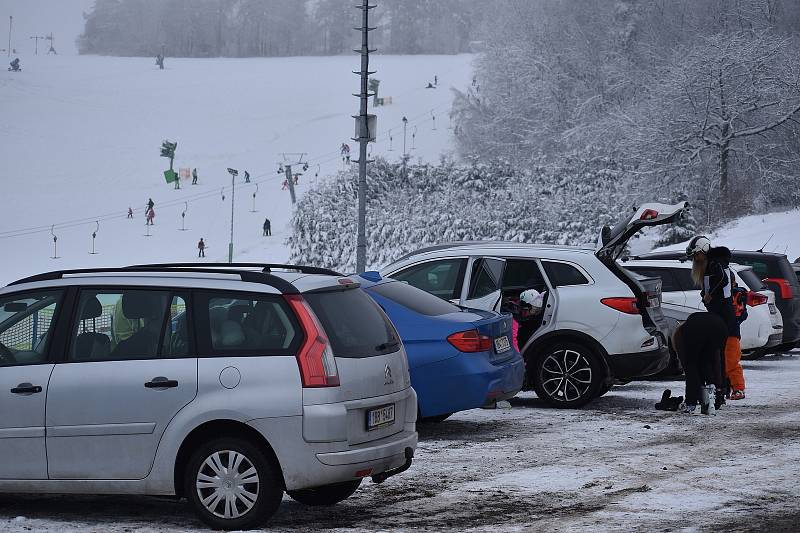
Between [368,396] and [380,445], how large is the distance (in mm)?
330

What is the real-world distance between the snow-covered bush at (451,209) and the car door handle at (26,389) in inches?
1483

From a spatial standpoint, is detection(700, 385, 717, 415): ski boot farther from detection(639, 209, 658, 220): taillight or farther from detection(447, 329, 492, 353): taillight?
detection(447, 329, 492, 353): taillight

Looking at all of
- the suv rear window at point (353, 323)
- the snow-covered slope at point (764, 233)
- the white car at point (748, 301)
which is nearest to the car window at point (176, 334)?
the suv rear window at point (353, 323)

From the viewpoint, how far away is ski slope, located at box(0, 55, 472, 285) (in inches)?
2970

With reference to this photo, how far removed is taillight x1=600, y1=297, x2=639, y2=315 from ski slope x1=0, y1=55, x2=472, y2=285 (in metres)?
47.0

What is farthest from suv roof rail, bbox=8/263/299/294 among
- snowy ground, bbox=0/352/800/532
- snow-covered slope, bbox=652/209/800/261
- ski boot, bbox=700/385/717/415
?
snow-covered slope, bbox=652/209/800/261

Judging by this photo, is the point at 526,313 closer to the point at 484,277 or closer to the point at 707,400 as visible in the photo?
the point at 484,277

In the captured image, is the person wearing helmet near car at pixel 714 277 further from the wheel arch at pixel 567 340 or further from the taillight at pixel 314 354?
the taillight at pixel 314 354

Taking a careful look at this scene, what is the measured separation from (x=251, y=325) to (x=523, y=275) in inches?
254

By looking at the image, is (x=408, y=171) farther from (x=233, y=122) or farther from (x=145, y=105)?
(x=145, y=105)

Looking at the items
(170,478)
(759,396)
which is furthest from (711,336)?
(170,478)

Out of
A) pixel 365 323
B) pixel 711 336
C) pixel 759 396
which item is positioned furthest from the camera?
pixel 759 396

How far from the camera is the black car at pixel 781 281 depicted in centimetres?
2012

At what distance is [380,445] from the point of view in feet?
26.6
